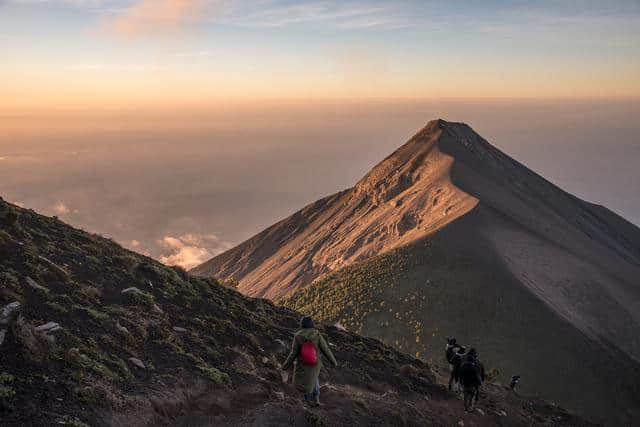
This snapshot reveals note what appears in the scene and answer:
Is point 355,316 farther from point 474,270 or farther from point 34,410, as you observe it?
point 34,410

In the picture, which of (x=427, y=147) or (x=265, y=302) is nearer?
(x=265, y=302)

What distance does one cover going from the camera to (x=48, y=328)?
13.1m

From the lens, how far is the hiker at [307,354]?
1288cm

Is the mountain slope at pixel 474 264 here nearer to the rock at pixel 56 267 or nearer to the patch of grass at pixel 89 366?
the rock at pixel 56 267

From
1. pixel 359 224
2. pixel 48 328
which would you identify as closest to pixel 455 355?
pixel 48 328

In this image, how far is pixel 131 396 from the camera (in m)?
11.9

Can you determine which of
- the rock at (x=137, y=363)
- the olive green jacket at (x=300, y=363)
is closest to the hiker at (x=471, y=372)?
the olive green jacket at (x=300, y=363)

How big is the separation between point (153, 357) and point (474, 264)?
4240 cm

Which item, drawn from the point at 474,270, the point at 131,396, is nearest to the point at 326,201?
the point at 474,270

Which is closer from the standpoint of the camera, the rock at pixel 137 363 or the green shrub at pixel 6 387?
the green shrub at pixel 6 387

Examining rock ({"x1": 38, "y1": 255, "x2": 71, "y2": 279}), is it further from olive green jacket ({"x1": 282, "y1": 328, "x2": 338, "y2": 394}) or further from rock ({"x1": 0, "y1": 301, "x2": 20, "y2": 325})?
olive green jacket ({"x1": 282, "y1": 328, "x2": 338, "y2": 394})

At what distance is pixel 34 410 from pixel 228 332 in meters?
9.25

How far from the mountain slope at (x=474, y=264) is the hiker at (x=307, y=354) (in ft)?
91.1

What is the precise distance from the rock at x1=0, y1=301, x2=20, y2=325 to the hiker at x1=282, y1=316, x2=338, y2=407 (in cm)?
666
